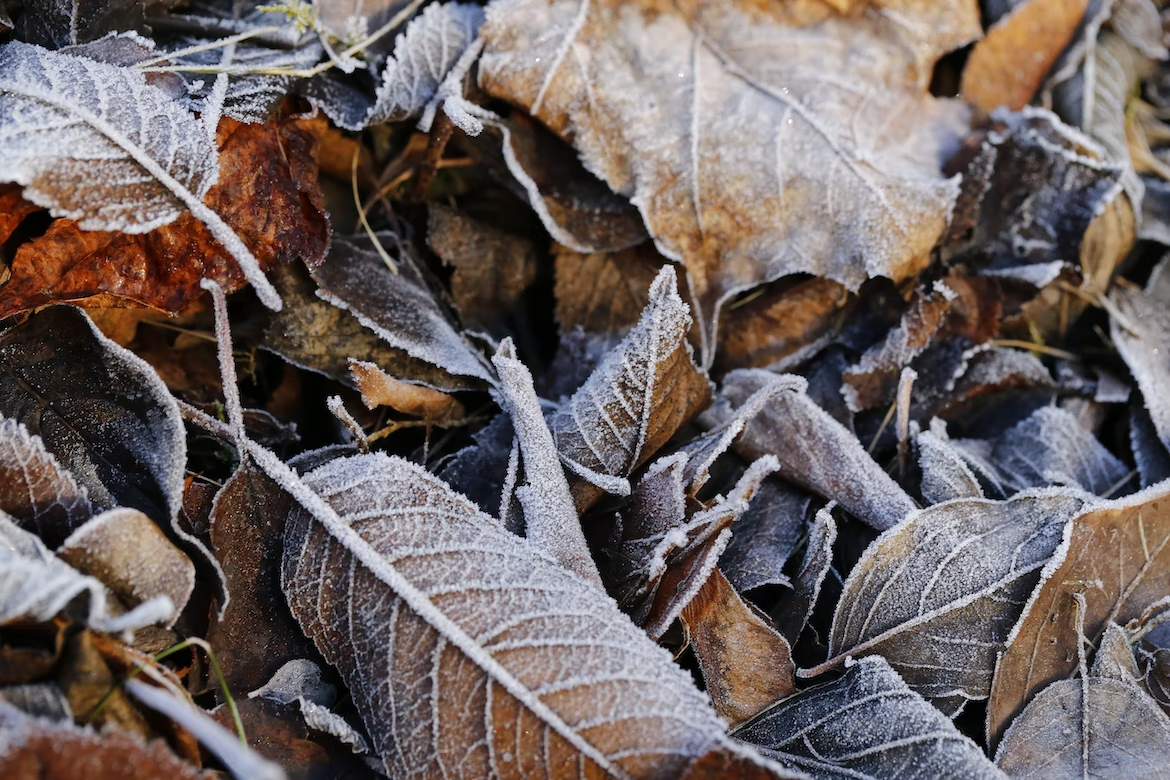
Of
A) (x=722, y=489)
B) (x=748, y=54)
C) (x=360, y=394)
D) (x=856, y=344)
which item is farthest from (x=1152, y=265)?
(x=360, y=394)

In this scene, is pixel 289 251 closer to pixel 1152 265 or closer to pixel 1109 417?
pixel 1109 417

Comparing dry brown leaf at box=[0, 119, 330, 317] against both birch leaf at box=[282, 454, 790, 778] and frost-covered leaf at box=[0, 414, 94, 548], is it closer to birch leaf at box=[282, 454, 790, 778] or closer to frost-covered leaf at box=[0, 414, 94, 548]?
frost-covered leaf at box=[0, 414, 94, 548]

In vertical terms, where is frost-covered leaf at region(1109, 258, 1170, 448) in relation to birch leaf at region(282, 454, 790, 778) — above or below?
above

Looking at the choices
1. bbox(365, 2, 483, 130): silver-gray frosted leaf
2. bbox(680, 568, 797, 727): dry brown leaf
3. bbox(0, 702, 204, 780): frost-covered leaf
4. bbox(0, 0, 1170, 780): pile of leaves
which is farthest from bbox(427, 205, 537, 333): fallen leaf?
bbox(0, 702, 204, 780): frost-covered leaf

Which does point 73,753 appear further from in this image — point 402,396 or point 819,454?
point 819,454

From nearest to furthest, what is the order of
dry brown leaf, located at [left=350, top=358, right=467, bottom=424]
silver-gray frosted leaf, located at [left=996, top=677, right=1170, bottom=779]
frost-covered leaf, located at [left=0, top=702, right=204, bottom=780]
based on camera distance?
frost-covered leaf, located at [left=0, top=702, right=204, bottom=780] < silver-gray frosted leaf, located at [left=996, top=677, right=1170, bottom=779] < dry brown leaf, located at [left=350, top=358, right=467, bottom=424]

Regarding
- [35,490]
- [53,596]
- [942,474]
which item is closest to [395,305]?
[35,490]
